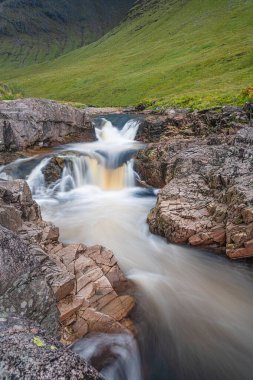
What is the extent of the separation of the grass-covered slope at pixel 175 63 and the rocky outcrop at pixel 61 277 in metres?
36.0

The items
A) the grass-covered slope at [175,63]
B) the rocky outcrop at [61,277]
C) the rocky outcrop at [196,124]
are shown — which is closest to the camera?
the rocky outcrop at [61,277]

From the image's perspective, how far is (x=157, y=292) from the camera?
44.5ft

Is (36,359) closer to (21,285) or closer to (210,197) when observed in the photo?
(21,285)

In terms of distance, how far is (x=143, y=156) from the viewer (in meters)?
26.9

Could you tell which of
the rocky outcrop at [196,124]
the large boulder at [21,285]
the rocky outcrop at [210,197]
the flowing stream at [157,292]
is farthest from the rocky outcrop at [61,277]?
the rocky outcrop at [196,124]

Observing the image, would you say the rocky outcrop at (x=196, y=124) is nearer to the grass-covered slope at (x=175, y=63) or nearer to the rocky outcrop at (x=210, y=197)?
the rocky outcrop at (x=210, y=197)

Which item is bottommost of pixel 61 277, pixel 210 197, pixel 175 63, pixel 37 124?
pixel 61 277

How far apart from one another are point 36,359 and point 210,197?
561 inches

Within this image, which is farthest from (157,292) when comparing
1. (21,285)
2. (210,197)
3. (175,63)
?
(175,63)

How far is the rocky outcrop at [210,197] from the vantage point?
600 inches

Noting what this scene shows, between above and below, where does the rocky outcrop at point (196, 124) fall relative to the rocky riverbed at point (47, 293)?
above

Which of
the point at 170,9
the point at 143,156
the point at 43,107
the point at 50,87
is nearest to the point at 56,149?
the point at 43,107

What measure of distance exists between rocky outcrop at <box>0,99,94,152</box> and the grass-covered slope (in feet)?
67.5

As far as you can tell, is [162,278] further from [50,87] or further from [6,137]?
[50,87]
